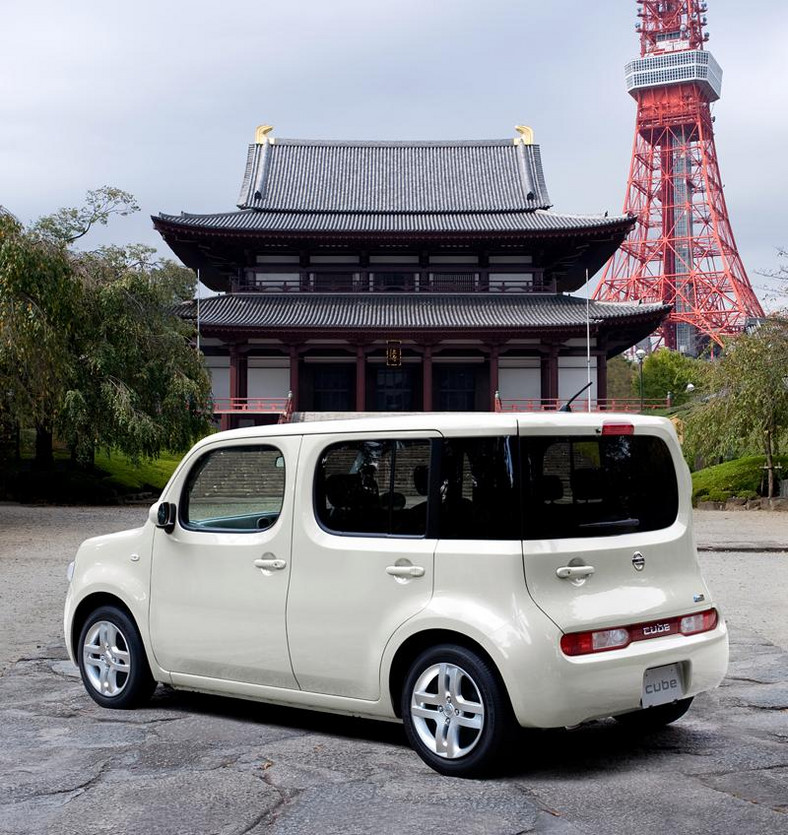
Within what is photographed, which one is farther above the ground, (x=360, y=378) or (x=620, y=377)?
(x=620, y=377)

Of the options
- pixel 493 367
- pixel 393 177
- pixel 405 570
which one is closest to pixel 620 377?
pixel 393 177

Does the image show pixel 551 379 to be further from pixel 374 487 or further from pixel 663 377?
pixel 374 487

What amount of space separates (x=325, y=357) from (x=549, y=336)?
9.30 metres

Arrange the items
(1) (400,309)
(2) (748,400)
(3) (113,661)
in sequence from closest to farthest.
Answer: (3) (113,661) < (2) (748,400) < (1) (400,309)

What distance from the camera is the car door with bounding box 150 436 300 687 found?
500 cm

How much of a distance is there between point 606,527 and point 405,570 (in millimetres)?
957

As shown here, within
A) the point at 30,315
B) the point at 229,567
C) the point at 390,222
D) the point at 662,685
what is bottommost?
the point at 662,685

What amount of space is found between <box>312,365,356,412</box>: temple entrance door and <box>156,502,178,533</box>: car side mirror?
1390 inches

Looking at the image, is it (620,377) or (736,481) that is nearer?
(736,481)

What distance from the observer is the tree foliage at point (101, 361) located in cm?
1772

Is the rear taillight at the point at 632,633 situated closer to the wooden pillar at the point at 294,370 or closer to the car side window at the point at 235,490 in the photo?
the car side window at the point at 235,490

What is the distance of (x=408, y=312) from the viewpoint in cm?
3947

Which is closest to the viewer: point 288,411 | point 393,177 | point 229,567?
point 229,567

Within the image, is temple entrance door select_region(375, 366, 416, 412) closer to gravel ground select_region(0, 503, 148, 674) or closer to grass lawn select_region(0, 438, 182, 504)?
grass lawn select_region(0, 438, 182, 504)
